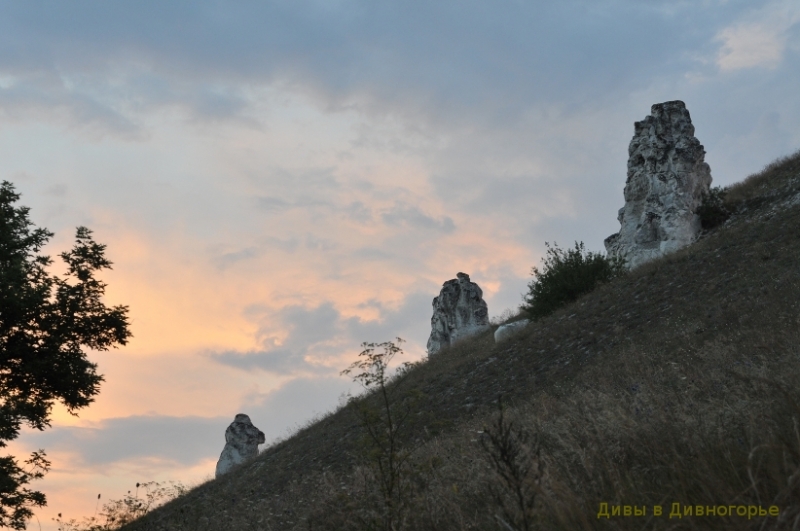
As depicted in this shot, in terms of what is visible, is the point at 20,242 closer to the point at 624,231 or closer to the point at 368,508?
the point at 368,508

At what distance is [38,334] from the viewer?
67.3 feet

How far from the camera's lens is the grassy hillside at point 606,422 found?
4.69 metres

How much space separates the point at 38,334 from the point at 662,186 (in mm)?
25568

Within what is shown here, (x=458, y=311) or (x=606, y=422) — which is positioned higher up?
(x=458, y=311)

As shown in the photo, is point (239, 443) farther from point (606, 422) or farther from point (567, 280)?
point (606, 422)

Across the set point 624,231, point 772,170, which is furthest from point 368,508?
point 772,170

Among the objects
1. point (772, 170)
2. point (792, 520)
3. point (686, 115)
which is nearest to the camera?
point (792, 520)

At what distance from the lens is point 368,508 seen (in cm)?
885

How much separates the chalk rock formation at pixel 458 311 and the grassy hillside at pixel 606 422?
8.38 metres

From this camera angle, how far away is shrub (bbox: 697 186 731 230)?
29.7 metres

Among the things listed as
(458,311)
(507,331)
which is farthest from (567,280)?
(458,311)

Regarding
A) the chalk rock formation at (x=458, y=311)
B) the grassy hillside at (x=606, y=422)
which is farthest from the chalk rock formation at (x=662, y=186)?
the chalk rock formation at (x=458, y=311)

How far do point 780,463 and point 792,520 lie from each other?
65cm

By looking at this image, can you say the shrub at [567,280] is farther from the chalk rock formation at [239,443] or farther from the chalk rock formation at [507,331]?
the chalk rock formation at [239,443]
